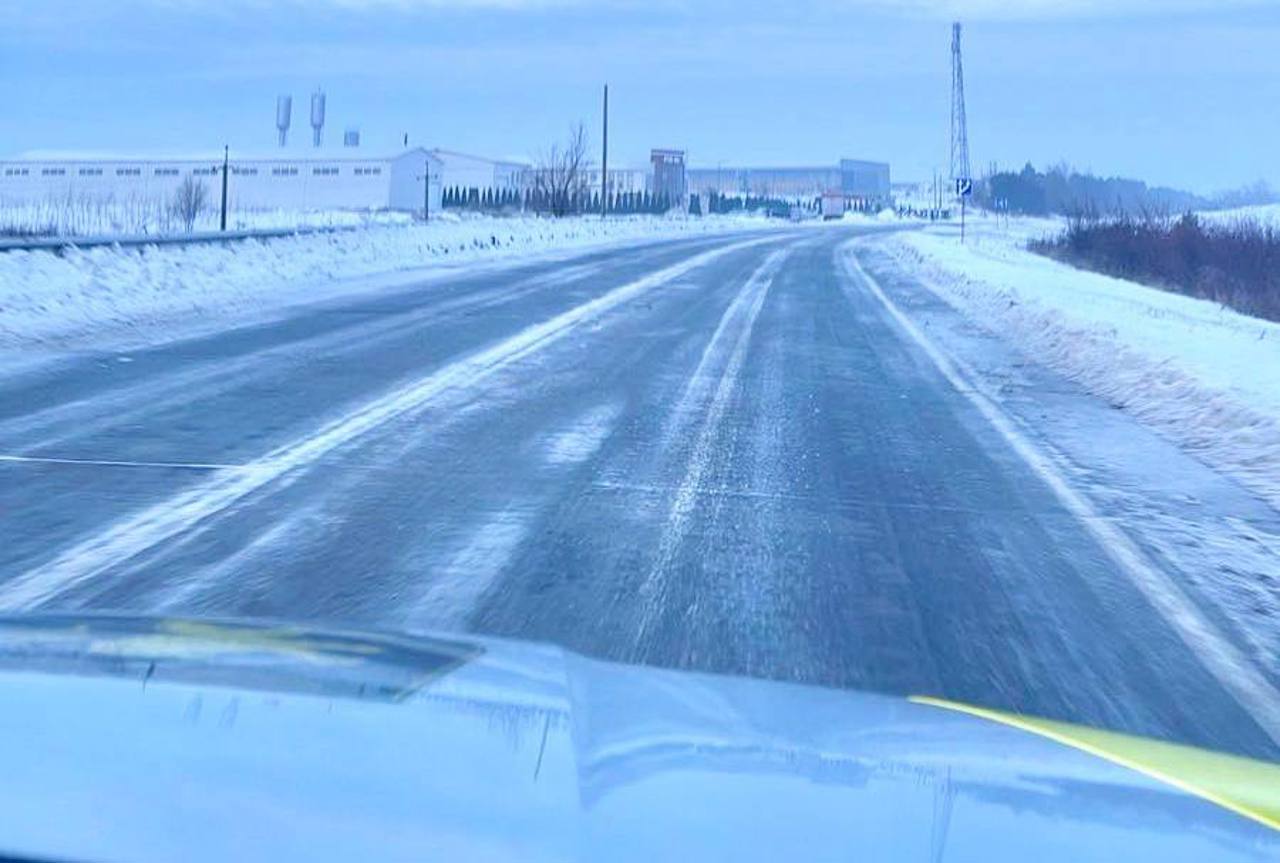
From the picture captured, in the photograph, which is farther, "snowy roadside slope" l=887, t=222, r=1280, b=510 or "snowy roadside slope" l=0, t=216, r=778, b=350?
"snowy roadside slope" l=0, t=216, r=778, b=350

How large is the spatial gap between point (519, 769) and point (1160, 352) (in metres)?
17.4

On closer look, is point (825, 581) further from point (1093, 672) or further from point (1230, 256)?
point (1230, 256)

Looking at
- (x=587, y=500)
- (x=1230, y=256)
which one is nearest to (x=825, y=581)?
(x=587, y=500)

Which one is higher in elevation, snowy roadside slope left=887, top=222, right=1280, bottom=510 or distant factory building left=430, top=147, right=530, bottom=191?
distant factory building left=430, top=147, right=530, bottom=191

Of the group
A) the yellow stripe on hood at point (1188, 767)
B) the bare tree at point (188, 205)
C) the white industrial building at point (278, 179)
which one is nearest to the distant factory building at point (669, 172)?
the white industrial building at point (278, 179)

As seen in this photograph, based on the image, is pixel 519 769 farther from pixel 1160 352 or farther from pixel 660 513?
pixel 1160 352

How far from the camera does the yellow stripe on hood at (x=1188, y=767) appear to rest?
364 cm

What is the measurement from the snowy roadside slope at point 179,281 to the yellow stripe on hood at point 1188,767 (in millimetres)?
16719

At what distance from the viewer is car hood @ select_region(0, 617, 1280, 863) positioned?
2.96 meters

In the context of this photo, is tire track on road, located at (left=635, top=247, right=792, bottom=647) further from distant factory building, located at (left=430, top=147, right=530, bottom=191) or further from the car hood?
distant factory building, located at (left=430, top=147, right=530, bottom=191)

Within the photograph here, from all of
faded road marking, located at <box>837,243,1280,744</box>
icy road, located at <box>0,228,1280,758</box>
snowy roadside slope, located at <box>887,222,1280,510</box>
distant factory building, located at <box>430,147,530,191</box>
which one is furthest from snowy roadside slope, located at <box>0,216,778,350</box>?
distant factory building, located at <box>430,147,530,191</box>

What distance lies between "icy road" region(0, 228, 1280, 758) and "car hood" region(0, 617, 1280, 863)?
2399mm

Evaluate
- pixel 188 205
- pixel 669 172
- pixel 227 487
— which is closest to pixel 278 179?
pixel 188 205

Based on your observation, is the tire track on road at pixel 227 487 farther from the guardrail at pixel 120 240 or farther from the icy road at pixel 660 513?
the guardrail at pixel 120 240
